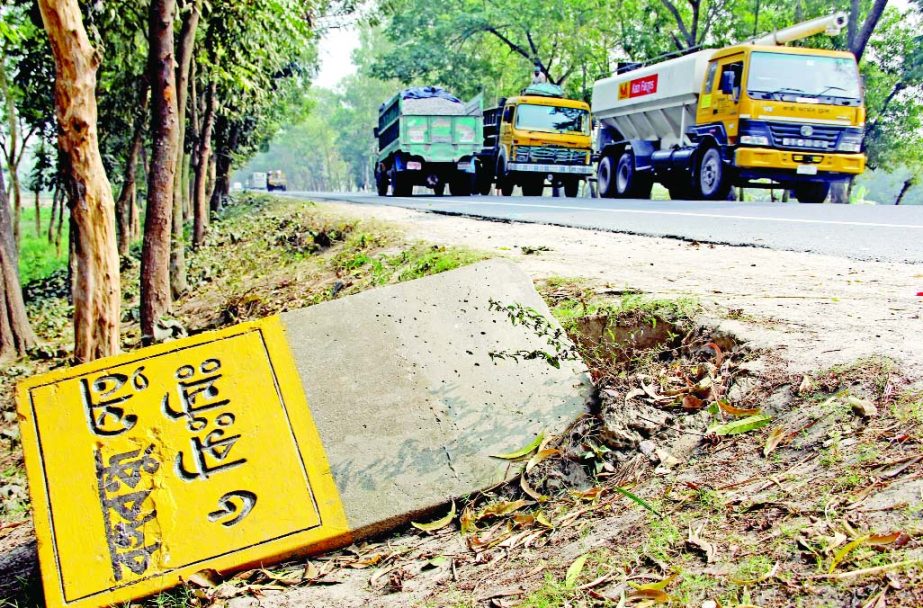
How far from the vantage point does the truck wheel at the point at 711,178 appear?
51.3ft

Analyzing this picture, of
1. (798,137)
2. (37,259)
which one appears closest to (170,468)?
(798,137)

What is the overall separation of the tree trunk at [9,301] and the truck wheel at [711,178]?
12135 mm

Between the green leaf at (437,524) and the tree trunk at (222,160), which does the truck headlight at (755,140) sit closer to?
the green leaf at (437,524)

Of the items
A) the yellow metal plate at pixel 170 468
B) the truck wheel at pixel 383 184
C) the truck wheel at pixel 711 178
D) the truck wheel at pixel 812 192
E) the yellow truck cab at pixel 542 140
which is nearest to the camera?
the yellow metal plate at pixel 170 468

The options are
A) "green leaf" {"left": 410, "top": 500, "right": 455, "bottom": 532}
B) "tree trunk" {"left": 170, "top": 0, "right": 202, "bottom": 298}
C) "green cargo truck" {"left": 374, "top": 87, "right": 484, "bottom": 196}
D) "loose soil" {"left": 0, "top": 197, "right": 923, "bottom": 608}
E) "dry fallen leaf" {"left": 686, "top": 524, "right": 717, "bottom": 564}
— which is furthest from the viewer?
"green cargo truck" {"left": 374, "top": 87, "right": 484, "bottom": 196}

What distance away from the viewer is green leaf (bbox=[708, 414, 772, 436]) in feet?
9.48

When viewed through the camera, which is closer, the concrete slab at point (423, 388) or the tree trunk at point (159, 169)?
the concrete slab at point (423, 388)

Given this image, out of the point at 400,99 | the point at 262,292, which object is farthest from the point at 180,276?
the point at 400,99

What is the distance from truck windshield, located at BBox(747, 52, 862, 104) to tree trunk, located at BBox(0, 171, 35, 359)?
40.4ft

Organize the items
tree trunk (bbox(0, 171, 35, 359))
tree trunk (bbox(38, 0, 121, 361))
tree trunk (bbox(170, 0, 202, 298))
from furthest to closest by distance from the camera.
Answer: tree trunk (bbox(170, 0, 202, 298))
tree trunk (bbox(0, 171, 35, 359))
tree trunk (bbox(38, 0, 121, 361))

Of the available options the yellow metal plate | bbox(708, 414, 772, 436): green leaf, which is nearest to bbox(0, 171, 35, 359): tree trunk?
the yellow metal plate

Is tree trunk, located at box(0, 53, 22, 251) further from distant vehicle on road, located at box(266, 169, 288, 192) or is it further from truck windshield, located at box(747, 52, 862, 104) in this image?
distant vehicle on road, located at box(266, 169, 288, 192)

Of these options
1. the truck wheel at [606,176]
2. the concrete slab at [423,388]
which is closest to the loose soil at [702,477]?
the concrete slab at [423,388]

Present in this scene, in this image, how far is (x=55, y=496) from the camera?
322cm
